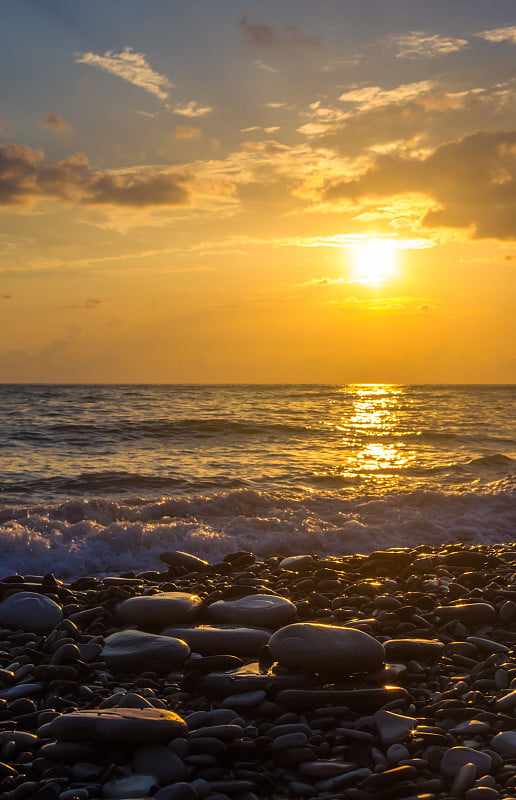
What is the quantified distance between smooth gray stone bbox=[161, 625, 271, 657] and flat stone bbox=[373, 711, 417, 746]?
1422 millimetres

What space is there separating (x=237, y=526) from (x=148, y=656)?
230 inches

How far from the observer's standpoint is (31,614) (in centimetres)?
595

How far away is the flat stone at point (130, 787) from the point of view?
338cm

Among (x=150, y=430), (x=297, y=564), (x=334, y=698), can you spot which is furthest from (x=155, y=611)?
(x=150, y=430)

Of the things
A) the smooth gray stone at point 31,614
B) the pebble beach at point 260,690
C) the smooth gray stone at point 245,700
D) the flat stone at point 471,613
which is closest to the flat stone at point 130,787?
the pebble beach at point 260,690

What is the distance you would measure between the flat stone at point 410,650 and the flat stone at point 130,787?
2.29m

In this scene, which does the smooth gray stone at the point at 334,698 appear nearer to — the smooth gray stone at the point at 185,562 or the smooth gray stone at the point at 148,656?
the smooth gray stone at the point at 148,656

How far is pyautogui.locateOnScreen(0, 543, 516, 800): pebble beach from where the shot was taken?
353 cm

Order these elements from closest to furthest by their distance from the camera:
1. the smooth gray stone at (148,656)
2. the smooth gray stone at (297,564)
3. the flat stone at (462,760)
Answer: the flat stone at (462,760) < the smooth gray stone at (148,656) < the smooth gray stone at (297,564)

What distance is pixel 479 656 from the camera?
5230 mm

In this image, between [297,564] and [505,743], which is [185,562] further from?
[505,743]

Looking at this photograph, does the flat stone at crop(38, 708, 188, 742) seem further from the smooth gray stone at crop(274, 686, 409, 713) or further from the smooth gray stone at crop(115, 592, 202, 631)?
the smooth gray stone at crop(115, 592, 202, 631)

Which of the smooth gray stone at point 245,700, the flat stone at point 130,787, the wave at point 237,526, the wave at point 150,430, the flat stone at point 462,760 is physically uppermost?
the wave at point 150,430

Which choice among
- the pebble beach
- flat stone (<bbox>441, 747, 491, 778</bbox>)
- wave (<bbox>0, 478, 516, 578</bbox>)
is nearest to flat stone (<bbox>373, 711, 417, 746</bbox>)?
the pebble beach
